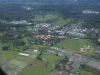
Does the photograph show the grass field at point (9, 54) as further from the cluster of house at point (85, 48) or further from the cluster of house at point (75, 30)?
the cluster of house at point (75, 30)

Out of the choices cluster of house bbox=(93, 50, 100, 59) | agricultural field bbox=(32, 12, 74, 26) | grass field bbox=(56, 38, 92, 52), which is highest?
agricultural field bbox=(32, 12, 74, 26)

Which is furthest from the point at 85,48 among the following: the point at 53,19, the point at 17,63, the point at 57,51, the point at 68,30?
the point at 53,19

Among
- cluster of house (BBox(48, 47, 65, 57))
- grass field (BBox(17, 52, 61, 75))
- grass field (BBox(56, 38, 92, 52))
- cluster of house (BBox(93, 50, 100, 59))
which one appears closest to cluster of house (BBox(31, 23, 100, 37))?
grass field (BBox(56, 38, 92, 52))

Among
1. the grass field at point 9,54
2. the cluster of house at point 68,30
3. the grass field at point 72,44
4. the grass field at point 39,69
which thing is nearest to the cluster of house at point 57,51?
the grass field at point 72,44

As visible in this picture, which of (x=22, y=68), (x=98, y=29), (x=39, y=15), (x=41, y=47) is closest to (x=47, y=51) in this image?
(x=41, y=47)

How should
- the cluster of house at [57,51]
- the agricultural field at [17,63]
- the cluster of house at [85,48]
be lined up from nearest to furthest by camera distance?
the agricultural field at [17,63] < the cluster of house at [57,51] < the cluster of house at [85,48]

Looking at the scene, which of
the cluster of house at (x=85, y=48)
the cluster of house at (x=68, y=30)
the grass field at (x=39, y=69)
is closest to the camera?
the grass field at (x=39, y=69)

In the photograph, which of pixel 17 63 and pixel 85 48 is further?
pixel 85 48

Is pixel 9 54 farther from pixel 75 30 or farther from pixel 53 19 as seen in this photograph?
pixel 53 19

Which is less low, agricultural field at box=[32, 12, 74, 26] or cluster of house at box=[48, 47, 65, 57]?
agricultural field at box=[32, 12, 74, 26]

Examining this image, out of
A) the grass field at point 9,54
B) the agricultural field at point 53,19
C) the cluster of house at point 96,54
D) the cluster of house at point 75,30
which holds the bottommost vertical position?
the cluster of house at point 96,54

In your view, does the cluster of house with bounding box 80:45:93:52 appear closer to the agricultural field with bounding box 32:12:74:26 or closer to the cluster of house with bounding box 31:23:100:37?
the cluster of house with bounding box 31:23:100:37
